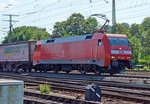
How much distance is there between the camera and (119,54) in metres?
20.4

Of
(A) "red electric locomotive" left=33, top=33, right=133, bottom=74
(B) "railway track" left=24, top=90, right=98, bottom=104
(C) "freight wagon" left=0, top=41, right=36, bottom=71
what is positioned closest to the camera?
(B) "railway track" left=24, top=90, right=98, bottom=104

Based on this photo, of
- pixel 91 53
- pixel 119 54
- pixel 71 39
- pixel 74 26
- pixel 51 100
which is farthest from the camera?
pixel 74 26

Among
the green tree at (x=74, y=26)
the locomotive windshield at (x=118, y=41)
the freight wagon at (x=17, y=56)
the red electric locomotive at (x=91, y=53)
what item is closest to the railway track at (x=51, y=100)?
the red electric locomotive at (x=91, y=53)

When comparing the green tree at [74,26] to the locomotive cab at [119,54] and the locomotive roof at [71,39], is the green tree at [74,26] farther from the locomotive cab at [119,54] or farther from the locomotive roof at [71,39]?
the locomotive cab at [119,54]

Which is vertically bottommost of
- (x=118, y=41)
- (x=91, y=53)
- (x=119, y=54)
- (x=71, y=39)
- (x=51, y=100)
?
(x=51, y=100)

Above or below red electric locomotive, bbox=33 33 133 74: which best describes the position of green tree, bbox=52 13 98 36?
above

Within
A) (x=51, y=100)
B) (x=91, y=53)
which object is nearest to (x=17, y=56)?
(x=91, y=53)

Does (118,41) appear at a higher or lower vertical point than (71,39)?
lower

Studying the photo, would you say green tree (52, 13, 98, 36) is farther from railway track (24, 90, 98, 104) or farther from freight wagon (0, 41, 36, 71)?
railway track (24, 90, 98, 104)

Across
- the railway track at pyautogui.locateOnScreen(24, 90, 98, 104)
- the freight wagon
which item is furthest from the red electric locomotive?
the railway track at pyautogui.locateOnScreen(24, 90, 98, 104)

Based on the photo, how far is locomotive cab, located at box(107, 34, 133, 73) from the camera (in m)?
20.0

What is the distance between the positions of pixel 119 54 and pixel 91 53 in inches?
87.3

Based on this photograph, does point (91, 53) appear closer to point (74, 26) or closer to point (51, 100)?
point (51, 100)

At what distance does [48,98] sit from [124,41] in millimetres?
11924
